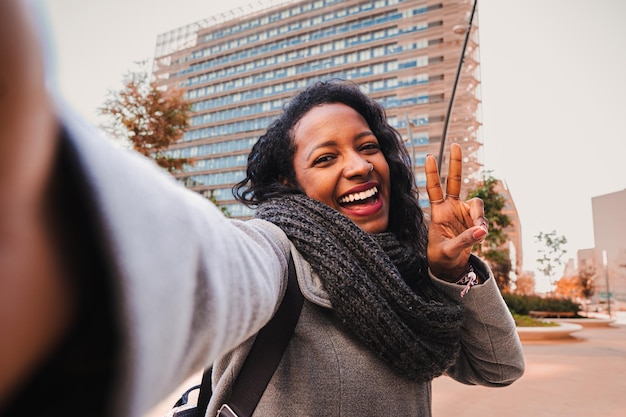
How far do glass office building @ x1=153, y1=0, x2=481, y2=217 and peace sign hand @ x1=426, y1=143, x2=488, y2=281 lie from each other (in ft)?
98.3

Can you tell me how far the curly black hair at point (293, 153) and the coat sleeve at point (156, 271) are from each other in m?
0.90

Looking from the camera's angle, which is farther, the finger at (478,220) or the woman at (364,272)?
the finger at (478,220)

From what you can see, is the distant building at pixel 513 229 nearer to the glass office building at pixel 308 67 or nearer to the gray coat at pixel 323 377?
the glass office building at pixel 308 67

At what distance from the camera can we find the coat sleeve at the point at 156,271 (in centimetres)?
25

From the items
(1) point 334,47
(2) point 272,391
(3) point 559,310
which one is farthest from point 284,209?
(1) point 334,47

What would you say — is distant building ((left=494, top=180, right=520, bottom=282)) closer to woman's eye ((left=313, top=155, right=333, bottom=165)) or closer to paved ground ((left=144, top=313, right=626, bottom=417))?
paved ground ((left=144, top=313, right=626, bottom=417))

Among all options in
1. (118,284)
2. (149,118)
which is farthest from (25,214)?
(149,118)

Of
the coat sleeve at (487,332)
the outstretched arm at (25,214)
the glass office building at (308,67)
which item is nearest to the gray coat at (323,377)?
the coat sleeve at (487,332)

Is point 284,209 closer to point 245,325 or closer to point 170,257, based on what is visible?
point 245,325

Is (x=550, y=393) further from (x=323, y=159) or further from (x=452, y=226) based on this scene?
(x=323, y=159)

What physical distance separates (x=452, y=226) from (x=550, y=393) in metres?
5.19

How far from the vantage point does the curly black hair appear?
1.35 m

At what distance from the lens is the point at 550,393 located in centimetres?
501

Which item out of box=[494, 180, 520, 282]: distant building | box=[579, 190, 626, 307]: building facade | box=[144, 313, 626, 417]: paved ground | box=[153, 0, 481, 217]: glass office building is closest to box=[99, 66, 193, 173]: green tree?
box=[144, 313, 626, 417]: paved ground
